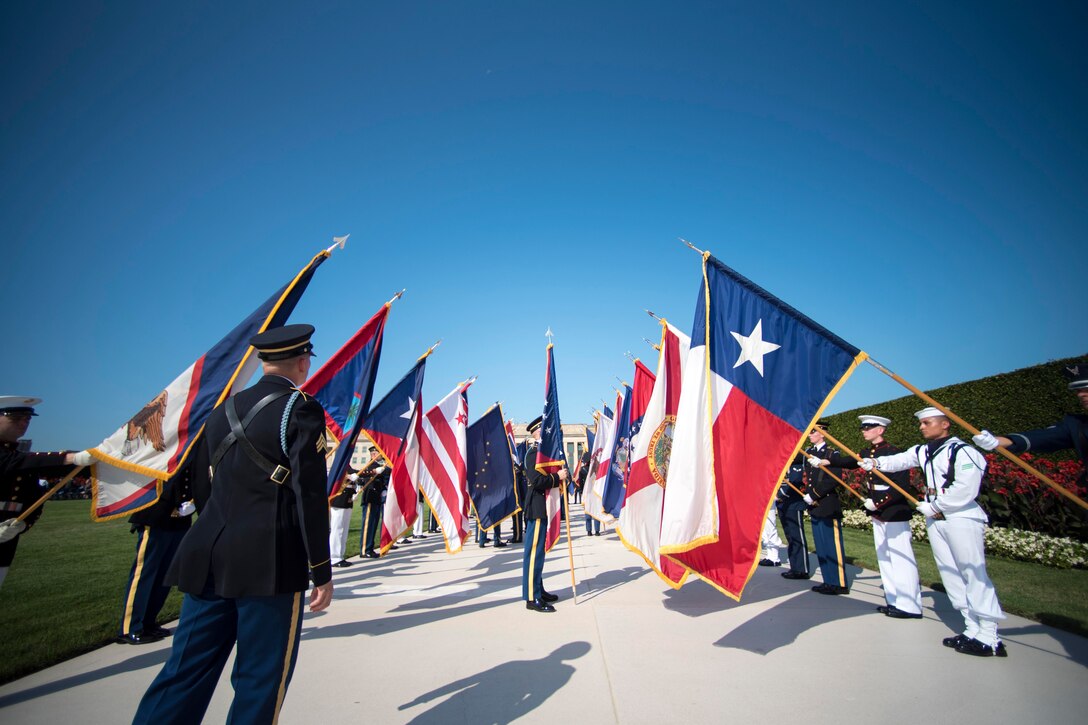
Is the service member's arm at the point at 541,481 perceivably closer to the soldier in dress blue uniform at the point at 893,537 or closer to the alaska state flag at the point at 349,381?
the alaska state flag at the point at 349,381

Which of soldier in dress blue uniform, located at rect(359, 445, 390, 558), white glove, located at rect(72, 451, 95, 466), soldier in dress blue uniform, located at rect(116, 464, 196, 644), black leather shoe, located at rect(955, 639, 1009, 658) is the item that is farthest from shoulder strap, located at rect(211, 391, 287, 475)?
soldier in dress blue uniform, located at rect(359, 445, 390, 558)

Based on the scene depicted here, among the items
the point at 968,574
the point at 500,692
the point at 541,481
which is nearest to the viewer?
the point at 500,692

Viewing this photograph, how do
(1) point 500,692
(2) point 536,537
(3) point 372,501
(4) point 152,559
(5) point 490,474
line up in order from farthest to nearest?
(3) point 372,501
(5) point 490,474
(2) point 536,537
(4) point 152,559
(1) point 500,692

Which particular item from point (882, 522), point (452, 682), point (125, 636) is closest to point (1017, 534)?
point (882, 522)

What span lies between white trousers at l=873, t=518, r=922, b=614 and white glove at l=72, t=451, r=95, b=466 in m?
7.96

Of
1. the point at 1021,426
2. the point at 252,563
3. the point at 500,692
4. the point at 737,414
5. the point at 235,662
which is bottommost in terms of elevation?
the point at 500,692

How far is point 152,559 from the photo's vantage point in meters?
5.07

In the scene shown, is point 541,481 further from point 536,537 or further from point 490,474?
point 490,474

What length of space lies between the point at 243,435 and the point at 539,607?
4.65 m

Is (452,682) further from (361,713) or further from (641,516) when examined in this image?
(641,516)

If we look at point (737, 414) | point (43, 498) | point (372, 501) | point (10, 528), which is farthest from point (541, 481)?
point (372, 501)

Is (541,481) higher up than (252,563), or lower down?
higher up

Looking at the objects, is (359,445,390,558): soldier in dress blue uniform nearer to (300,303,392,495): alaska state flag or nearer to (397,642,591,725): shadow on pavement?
(300,303,392,495): alaska state flag

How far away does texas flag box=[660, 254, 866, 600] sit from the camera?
4.38 m
